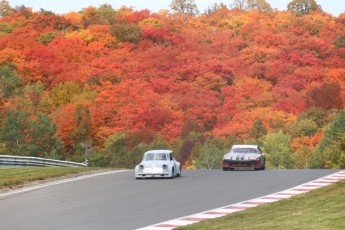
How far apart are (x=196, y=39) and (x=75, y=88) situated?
118 feet

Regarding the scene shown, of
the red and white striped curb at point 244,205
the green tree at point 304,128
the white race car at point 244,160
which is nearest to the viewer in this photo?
the red and white striped curb at point 244,205

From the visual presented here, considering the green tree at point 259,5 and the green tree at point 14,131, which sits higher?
the green tree at point 259,5

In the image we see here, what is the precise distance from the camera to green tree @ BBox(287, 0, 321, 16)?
161750mm

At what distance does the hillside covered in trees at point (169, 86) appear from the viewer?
8100cm

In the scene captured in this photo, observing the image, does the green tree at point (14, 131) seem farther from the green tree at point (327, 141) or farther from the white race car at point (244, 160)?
the white race car at point (244, 160)

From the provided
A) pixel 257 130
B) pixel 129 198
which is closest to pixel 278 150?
pixel 257 130

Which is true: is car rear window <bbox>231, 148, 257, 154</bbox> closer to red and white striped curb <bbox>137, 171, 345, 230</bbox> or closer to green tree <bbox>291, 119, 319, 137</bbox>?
red and white striped curb <bbox>137, 171, 345, 230</bbox>

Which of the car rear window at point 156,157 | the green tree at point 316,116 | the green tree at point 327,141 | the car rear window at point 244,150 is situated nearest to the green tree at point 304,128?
the green tree at point 316,116

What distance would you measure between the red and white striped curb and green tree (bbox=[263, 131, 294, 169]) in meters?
48.0

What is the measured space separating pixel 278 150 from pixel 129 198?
55992 millimetres

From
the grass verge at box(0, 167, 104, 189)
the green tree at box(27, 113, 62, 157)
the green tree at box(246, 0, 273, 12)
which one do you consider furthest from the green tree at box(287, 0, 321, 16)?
the grass verge at box(0, 167, 104, 189)

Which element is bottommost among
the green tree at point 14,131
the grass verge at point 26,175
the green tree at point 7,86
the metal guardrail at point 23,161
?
the grass verge at point 26,175

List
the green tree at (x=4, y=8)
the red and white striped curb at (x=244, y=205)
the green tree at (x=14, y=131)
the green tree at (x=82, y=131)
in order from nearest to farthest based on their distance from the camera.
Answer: the red and white striped curb at (x=244, y=205)
the green tree at (x=14, y=131)
the green tree at (x=82, y=131)
the green tree at (x=4, y=8)

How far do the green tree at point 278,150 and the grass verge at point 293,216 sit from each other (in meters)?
56.8
